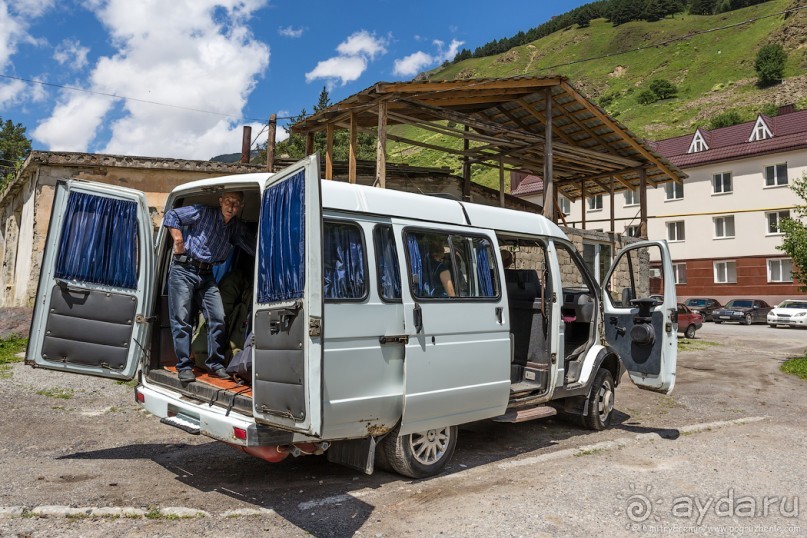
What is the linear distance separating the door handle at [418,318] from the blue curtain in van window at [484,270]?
86cm

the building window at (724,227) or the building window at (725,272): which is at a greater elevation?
the building window at (724,227)

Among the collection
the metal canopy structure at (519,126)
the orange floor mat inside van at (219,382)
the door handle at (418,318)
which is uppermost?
the metal canopy structure at (519,126)

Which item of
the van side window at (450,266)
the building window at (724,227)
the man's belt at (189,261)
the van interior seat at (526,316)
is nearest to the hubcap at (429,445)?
the van side window at (450,266)

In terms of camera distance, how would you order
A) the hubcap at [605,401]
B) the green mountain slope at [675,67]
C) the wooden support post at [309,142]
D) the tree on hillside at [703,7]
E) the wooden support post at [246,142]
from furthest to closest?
the tree on hillside at [703,7] → the green mountain slope at [675,67] → the wooden support post at [246,142] → the wooden support post at [309,142] → the hubcap at [605,401]

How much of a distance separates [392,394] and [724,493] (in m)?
2.85

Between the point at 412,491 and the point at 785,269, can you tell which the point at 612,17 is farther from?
the point at 412,491

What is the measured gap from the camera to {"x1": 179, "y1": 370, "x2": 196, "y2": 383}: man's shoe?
5043 millimetres

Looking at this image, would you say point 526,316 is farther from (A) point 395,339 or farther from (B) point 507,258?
(A) point 395,339

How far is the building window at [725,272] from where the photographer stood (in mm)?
35156

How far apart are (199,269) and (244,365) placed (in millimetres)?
1034

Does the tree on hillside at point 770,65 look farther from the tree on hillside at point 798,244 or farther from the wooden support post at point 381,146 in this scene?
the wooden support post at point 381,146

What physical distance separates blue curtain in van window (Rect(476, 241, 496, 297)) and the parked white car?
27490 mm

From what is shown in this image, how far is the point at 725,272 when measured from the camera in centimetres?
3556

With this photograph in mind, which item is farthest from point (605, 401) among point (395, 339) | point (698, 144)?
point (698, 144)
